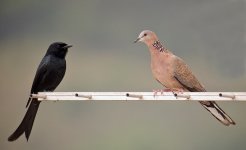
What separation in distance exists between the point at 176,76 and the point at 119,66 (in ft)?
1.45

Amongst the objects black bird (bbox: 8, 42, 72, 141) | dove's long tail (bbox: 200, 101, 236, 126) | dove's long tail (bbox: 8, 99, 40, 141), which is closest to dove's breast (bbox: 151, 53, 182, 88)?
dove's long tail (bbox: 200, 101, 236, 126)

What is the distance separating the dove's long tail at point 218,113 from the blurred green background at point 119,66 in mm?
67

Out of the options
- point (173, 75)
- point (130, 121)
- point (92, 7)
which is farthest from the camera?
point (92, 7)

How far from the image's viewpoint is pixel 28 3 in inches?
118

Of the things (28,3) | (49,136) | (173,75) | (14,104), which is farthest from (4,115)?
(173,75)

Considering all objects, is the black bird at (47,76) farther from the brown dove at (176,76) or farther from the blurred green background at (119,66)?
the brown dove at (176,76)

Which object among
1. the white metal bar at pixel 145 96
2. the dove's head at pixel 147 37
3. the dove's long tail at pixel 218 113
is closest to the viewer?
the white metal bar at pixel 145 96

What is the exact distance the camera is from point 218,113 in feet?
7.89

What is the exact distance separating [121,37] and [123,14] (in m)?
0.14

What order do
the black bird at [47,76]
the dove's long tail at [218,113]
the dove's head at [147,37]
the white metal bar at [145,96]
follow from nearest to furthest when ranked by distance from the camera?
the white metal bar at [145,96] → the dove's long tail at [218,113] → the dove's head at [147,37] → the black bird at [47,76]

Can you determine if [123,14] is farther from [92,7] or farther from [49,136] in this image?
[49,136]

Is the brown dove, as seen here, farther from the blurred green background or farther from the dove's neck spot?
the blurred green background

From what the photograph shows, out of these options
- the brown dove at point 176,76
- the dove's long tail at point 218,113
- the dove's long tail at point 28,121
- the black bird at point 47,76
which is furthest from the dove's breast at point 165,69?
the dove's long tail at point 28,121

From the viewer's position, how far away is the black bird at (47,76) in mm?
2611
